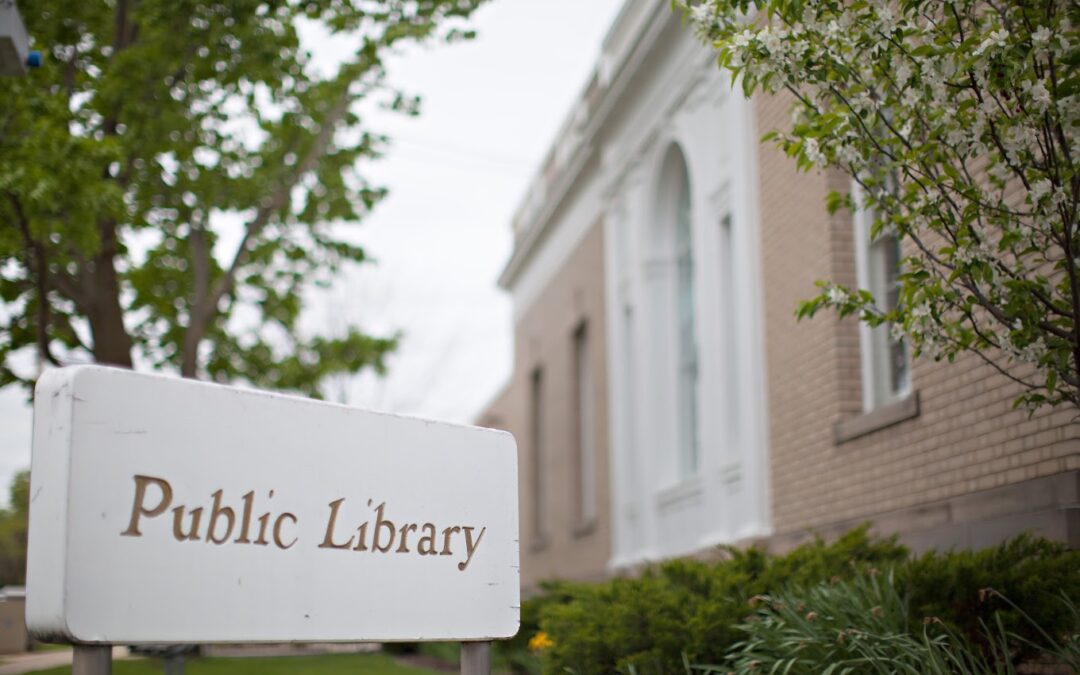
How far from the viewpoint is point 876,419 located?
10.1 meters

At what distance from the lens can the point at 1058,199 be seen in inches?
211

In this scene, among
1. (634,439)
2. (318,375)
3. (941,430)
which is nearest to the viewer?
(941,430)

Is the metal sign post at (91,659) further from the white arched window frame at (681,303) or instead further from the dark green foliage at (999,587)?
the white arched window frame at (681,303)

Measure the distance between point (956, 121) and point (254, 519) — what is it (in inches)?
147

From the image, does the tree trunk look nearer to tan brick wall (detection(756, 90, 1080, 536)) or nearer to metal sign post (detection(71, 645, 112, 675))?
tan brick wall (detection(756, 90, 1080, 536))

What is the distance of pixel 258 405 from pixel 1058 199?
11.8 feet

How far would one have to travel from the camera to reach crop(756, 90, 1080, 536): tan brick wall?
821cm

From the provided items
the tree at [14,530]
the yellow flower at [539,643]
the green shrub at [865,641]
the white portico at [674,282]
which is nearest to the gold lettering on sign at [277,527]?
the green shrub at [865,641]

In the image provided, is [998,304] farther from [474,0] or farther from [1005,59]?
[474,0]

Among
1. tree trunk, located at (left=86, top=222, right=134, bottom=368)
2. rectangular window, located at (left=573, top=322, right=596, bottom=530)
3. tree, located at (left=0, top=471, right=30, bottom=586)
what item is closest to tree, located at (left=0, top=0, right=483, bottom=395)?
tree trunk, located at (left=86, top=222, right=134, bottom=368)

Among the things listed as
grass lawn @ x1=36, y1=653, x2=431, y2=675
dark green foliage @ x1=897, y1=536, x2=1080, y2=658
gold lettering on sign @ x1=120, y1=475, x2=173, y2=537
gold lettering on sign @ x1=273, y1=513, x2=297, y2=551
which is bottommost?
grass lawn @ x1=36, y1=653, x2=431, y2=675

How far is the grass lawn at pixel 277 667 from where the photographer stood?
39.7 feet

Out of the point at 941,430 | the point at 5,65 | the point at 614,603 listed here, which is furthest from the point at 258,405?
the point at 941,430

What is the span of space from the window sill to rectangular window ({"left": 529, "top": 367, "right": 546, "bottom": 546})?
1559 centimetres
